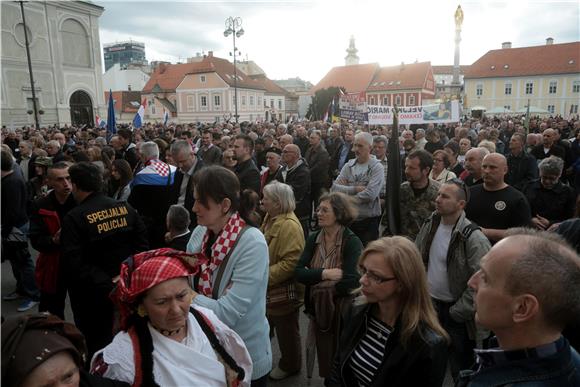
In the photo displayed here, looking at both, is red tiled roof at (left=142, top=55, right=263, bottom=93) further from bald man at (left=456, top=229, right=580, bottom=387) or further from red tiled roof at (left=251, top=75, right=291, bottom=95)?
bald man at (left=456, top=229, right=580, bottom=387)

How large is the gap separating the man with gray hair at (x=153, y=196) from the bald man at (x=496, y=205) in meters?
3.44

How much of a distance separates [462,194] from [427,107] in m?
8.78

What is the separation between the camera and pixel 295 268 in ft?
11.3

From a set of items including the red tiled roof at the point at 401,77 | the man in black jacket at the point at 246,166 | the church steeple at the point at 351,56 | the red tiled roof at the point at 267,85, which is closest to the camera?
the man in black jacket at the point at 246,166

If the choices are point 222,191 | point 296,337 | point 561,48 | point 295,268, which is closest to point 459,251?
point 295,268

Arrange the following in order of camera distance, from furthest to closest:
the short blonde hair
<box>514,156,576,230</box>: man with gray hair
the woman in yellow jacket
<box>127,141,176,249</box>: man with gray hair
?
<box>127,141,176,249</box>: man with gray hair < <box>514,156,576,230</box>: man with gray hair < the short blonde hair < the woman in yellow jacket

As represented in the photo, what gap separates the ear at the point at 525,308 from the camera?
1411mm

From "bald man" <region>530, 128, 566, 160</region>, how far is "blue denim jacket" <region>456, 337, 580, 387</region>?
8278 mm

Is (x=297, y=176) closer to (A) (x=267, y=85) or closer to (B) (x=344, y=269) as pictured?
(B) (x=344, y=269)

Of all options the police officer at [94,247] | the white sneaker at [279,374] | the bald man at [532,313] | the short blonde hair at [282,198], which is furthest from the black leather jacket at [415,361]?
the police officer at [94,247]

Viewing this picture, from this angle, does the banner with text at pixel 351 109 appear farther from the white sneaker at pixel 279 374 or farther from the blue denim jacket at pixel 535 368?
the blue denim jacket at pixel 535 368

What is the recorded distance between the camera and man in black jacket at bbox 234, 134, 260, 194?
17.9 ft

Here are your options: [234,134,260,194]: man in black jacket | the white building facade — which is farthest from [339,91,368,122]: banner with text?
the white building facade

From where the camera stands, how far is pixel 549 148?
8508mm
